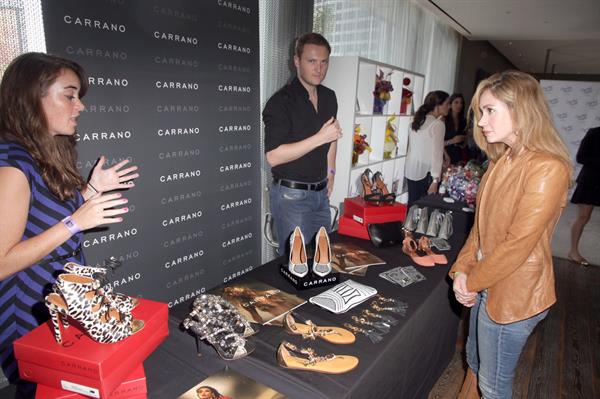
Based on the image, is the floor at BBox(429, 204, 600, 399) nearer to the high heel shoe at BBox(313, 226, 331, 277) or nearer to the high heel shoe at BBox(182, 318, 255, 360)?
the high heel shoe at BBox(313, 226, 331, 277)

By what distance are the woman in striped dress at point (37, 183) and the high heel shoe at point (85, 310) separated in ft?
0.95

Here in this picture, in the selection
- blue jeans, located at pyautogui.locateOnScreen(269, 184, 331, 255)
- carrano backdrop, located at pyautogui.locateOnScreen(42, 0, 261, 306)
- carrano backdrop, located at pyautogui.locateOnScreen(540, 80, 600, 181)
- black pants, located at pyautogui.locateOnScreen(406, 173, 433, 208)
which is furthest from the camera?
carrano backdrop, located at pyautogui.locateOnScreen(540, 80, 600, 181)

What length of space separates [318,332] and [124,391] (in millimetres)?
594

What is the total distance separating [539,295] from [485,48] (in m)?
9.91

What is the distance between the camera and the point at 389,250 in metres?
2.02

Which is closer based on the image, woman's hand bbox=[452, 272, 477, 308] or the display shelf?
woman's hand bbox=[452, 272, 477, 308]

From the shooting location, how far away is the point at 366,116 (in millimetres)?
4074

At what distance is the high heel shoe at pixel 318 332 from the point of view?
4.06ft

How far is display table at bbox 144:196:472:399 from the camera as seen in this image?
1055 millimetres

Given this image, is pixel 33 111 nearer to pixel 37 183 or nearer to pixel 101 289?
pixel 37 183

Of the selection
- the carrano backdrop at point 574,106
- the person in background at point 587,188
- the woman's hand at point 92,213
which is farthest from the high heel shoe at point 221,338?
the carrano backdrop at point 574,106

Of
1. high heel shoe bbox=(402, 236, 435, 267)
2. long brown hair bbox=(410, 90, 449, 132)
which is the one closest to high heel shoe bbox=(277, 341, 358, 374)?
high heel shoe bbox=(402, 236, 435, 267)

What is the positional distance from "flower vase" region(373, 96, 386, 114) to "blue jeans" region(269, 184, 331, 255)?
2.10m

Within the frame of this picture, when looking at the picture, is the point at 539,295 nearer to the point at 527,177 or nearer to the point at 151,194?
the point at 527,177
